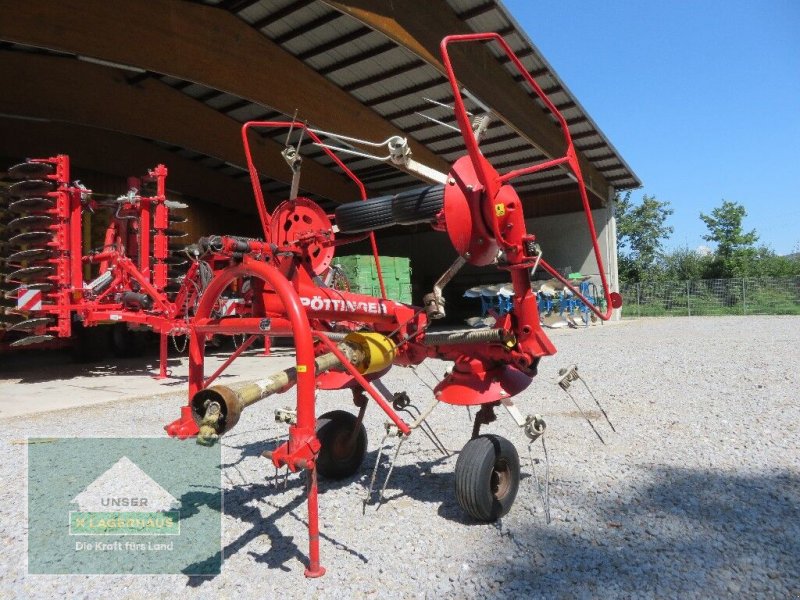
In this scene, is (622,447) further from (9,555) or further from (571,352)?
(571,352)

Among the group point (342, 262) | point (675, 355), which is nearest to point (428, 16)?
point (342, 262)

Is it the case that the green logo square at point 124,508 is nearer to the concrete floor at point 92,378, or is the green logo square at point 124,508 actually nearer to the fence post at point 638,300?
the concrete floor at point 92,378

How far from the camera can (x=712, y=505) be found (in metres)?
3.33

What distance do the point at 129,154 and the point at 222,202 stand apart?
12.4 ft

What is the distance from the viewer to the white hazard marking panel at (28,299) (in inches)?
331

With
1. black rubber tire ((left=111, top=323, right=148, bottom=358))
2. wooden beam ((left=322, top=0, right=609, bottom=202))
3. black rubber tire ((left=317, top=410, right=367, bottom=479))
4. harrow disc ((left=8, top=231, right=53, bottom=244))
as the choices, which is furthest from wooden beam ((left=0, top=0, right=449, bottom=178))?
black rubber tire ((left=317, top=410, right=367, bottom=479))

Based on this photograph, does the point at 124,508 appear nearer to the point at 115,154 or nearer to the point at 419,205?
the point at 419,205

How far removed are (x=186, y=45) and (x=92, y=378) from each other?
6.48 meters

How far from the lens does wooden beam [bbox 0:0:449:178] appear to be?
31.2ft

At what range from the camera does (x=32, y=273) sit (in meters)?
8.63

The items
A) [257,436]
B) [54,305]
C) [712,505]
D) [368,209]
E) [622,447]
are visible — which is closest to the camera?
[368,209]

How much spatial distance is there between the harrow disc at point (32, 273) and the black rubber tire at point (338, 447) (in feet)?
22.5

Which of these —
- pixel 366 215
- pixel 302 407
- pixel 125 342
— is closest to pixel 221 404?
pixel 302 407

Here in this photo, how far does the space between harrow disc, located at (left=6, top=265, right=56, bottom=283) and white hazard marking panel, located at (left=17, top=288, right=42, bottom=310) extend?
0.28 metres
